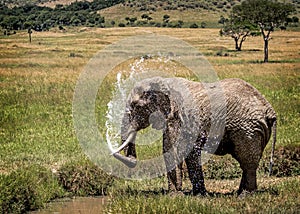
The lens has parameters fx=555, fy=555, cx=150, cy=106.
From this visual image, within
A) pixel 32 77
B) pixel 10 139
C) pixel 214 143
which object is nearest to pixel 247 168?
pixel 214 143

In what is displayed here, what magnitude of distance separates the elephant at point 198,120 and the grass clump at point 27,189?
84.3 inches

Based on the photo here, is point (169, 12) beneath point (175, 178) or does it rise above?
beneath

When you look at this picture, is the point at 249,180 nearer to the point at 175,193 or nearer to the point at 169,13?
the point at 175,193

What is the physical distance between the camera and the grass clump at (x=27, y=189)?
948 cm

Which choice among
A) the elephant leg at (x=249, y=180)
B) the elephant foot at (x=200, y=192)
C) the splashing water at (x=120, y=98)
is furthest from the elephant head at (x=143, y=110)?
the elephant leg at (x=249, y=180)

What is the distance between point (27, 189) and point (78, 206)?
97cm

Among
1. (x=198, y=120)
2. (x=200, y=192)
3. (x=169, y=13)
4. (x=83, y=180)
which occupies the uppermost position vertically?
(x=198, y=120)

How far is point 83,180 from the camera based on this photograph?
11078 millimetres

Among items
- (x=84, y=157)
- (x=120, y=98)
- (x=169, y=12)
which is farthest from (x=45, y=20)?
(x=120, y=98)

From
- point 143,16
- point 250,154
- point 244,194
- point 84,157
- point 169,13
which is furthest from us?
point 169,13

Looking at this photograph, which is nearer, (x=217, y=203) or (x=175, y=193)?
(x=217, y=203)

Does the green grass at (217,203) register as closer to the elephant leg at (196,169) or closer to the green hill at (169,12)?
the elephant leg at (196,169)

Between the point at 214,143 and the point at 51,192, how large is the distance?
364 cm

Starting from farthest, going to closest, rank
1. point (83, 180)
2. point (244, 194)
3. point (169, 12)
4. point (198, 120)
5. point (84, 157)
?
point (169, 12), point (84, 157), point (83, 180), point (244, 194), point (198, 120)
